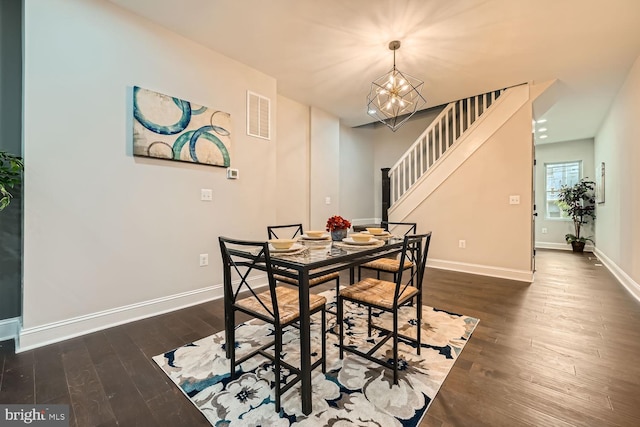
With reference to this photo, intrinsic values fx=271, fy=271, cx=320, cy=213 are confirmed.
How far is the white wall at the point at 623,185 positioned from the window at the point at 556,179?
5.28ft

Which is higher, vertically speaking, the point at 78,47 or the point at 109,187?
the point at 78,47

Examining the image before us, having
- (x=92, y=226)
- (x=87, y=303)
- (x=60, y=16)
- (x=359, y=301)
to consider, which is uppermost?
(x=60, y=16)

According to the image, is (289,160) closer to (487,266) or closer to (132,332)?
(132,332)

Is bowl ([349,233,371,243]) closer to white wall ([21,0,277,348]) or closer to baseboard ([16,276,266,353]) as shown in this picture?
white wall ([21,0,277,348])

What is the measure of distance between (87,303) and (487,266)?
15.6ft

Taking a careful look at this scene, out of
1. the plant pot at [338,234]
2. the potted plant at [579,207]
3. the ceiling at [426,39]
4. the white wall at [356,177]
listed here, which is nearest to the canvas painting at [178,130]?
the ceiling at [426,39]

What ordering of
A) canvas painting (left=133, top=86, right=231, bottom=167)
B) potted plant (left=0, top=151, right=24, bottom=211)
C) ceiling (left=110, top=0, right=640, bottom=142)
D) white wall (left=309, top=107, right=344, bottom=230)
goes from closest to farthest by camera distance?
potted plant (left=0, top=151, right=24, bottom=211) < ceiling (left=110, top=0, right=640, bottom=142) < canvas painting (left=133, top=86, right=231, bottom=167) < white wall (left=309, top=107, right=344, bottom=230)

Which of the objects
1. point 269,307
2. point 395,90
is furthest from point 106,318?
Answer: point 395,90

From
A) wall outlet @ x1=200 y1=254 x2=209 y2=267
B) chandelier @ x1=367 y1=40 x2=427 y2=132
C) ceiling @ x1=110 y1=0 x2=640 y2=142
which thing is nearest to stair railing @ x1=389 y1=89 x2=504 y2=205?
ceiling @ x1=110 y1=0 x2=640 y2=142

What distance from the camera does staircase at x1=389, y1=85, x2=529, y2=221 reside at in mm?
3900

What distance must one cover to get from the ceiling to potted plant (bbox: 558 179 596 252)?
9.02 ft

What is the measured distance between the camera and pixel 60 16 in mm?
2078

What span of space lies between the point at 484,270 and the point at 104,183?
4.75 metres

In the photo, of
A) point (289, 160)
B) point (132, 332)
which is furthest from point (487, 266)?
point (132, 332)
